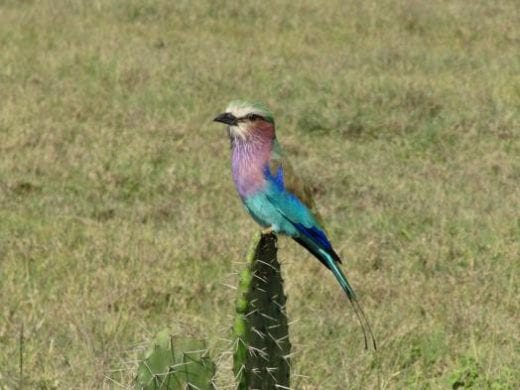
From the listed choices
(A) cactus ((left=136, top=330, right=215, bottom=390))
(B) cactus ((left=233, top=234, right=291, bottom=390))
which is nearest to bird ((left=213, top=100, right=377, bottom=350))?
(B) cactus ((left=233, top=234, right=291, bottom=390))

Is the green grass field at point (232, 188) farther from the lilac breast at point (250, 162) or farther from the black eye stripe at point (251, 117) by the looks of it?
the black eye stripe at point (251, 117)

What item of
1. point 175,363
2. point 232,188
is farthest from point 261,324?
point 232,188

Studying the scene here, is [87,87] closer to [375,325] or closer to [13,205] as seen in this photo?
[13,205]

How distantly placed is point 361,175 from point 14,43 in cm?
700

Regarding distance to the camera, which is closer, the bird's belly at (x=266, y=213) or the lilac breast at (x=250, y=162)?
the lilac breast at (x=250, y=162)

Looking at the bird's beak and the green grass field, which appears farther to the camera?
the green grass field

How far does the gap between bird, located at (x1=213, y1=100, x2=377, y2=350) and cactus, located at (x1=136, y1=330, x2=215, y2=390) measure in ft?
1.74

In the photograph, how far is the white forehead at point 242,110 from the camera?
384 centimetres

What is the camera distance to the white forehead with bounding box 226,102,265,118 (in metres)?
3.84

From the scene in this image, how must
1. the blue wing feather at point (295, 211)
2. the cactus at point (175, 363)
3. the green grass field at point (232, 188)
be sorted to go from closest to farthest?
the cactus at point (175, 363) < the blue wing feather at point (295, 211) < the green grass field at point (232, 188)

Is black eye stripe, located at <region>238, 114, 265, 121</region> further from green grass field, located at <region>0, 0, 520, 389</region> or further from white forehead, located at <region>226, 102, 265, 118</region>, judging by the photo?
green grass field, located at <region>0, 0, 520, 389</region>

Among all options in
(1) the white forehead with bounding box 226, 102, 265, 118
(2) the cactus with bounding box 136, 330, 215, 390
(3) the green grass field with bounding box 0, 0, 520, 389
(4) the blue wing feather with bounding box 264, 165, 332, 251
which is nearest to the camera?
(2) the cactus with bounding box 136, 330, 215, 390

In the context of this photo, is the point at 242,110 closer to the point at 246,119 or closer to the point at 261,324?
the point at 246,119

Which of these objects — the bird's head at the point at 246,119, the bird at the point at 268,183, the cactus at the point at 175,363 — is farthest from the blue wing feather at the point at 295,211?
the cactus at the point at 175,363
